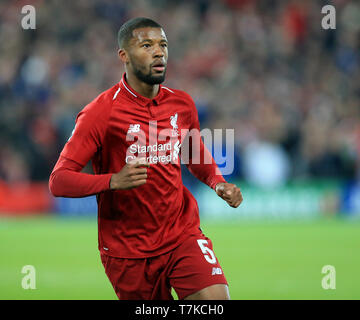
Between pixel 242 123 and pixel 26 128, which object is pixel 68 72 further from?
pixel 242 123

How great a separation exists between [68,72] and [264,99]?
15.3 ft

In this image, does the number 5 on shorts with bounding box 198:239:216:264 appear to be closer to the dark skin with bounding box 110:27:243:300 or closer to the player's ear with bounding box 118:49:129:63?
the dark skin with bounding box 110:27:243:300

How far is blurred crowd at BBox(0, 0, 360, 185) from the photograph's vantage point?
14.1 meters

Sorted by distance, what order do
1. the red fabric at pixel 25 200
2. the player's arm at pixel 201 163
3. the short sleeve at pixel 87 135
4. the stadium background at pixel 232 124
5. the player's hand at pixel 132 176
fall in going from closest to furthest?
the player's hand at pixel 132 176, the short sleeve at pixel 87 135, the player's arm at pixel 201 163, the stadium background at pixel 232 124, the red fabric at pixel 25 200

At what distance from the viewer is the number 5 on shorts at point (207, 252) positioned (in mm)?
4477

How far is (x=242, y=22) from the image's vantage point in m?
17.9

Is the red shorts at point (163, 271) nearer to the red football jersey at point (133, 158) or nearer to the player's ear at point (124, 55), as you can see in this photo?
the red football jersey at point (133, 158)

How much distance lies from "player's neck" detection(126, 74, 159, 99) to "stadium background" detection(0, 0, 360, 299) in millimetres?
3395

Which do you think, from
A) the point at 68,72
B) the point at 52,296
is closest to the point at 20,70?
the point at 68,72

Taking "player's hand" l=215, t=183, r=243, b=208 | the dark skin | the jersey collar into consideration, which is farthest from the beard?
"player's hand" l=215, t=183, r=243, b=208

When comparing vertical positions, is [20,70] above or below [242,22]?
below

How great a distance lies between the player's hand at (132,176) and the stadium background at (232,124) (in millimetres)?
3643

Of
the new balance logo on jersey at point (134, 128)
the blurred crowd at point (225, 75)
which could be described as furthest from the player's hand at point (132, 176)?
the blurred crowd at point (225, 75)

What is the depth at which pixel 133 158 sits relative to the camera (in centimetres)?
450
